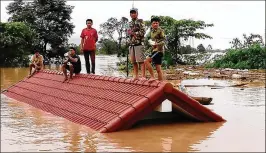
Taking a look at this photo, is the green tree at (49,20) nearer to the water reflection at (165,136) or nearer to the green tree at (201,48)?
the green tree at (201,48)

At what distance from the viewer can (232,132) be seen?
309 inches

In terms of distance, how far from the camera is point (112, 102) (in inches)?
341

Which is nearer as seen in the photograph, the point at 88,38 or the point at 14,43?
the point at 88,38

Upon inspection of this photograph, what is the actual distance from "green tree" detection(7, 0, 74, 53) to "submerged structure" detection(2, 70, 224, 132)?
90.9 ft

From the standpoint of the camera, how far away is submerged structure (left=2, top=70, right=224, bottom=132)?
7.87 metres

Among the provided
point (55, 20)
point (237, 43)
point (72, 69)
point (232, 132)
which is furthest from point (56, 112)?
point (55, 20)

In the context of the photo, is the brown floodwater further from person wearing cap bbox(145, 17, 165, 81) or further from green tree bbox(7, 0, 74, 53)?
green tree bbox(7, 0, 74, 53)

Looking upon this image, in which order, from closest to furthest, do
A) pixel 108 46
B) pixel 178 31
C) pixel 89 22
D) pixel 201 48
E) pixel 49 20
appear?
pixel 89 22, pixel 178 31, pixel 201 48, pixel 49 20, pixel 108 46

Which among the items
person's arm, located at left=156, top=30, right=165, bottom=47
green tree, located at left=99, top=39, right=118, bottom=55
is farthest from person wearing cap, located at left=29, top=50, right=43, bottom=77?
green tree, located at left=99, top=39, right=118, bottom=55

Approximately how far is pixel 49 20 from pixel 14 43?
5324 millimetres

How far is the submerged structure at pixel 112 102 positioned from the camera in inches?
310

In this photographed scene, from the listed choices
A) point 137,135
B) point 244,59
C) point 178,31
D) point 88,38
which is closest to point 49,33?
point 178,31

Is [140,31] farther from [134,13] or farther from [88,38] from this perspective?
[88,38]

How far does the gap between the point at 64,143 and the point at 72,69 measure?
512cm
